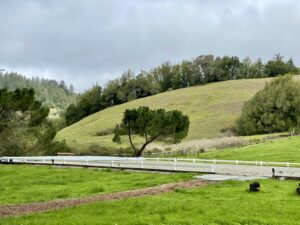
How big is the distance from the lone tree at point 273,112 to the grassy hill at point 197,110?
7923mm

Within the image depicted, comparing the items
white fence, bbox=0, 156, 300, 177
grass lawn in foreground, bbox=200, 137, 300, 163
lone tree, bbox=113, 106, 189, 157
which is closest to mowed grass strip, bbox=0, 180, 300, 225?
white fence, bbox=0, 156, 300, 177

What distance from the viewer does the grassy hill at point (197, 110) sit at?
10662 cm

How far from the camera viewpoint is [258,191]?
77.1 feet

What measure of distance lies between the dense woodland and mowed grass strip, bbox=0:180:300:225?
481ft

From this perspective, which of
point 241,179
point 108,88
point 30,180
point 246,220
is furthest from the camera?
point 108,88

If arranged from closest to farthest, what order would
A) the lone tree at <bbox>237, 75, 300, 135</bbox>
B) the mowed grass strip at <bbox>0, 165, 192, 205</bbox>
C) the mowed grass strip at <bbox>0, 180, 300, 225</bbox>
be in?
the mowed grass strip at <bbox>0, 180, 300, 225</bbox>
the mowed grass strip at <bbox>0, 165, 192, 205</bbox>
the lone tree at <bbox>237, 75, 300, 135</bbox>

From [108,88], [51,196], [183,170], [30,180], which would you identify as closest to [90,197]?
[51,196]

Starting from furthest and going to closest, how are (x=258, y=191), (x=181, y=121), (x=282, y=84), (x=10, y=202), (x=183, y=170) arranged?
(x=282, y=84)
(x=181, y=121)
(x=183, y=170)
(x=258, y=191)
(x=10, y=202)

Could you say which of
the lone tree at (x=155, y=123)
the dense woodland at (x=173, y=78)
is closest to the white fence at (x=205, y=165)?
the lone tree at (x=155, y=123)

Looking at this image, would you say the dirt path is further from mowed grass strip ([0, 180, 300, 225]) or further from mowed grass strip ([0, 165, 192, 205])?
mowed grass strip ([0, 165, 192, 205])

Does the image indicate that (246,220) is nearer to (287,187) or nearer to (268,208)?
(268,208)

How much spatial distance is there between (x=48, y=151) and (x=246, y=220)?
195ft

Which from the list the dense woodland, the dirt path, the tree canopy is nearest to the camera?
the dirt path

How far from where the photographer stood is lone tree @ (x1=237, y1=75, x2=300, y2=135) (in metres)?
94.1
